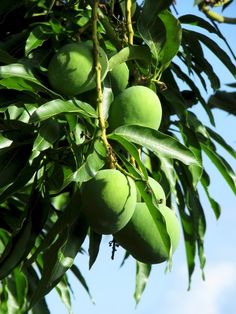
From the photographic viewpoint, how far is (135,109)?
3.20 ft

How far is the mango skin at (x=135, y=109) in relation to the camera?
979mm

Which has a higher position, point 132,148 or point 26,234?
point 132,148

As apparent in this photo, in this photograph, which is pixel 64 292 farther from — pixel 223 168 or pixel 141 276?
pixel 223 168

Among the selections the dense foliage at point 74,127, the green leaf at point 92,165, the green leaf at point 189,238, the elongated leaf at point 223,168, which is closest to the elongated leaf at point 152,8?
the dense foliage at point 74,127

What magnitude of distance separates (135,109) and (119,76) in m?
0.11

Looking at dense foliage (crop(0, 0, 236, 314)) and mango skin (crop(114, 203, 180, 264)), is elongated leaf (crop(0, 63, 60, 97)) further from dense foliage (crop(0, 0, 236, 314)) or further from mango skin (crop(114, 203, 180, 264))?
mango skin (crop(114, 203, 180, 264))

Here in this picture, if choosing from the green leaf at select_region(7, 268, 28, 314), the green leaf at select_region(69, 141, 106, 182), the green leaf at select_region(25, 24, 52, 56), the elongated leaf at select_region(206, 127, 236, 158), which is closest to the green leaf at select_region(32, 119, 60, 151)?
the green leaf at select_region(69, 141, 106, 182)

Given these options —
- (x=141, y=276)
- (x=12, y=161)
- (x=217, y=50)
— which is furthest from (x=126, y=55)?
(x=141, y=276)

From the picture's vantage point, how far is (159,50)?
110 cm

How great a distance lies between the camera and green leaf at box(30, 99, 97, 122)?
0.95 m

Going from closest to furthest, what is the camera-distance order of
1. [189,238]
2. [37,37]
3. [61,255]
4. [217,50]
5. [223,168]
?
1. [61,255]
2. [37,37]
3. [217,50]
4. [223,168]
5. [189,238]

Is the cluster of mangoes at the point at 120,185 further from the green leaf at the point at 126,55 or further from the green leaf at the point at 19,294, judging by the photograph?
the green leaf at the point at 19,294

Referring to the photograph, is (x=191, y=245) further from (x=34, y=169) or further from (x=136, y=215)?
(x=136, y=215)

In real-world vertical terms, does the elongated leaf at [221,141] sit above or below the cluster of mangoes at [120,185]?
below
